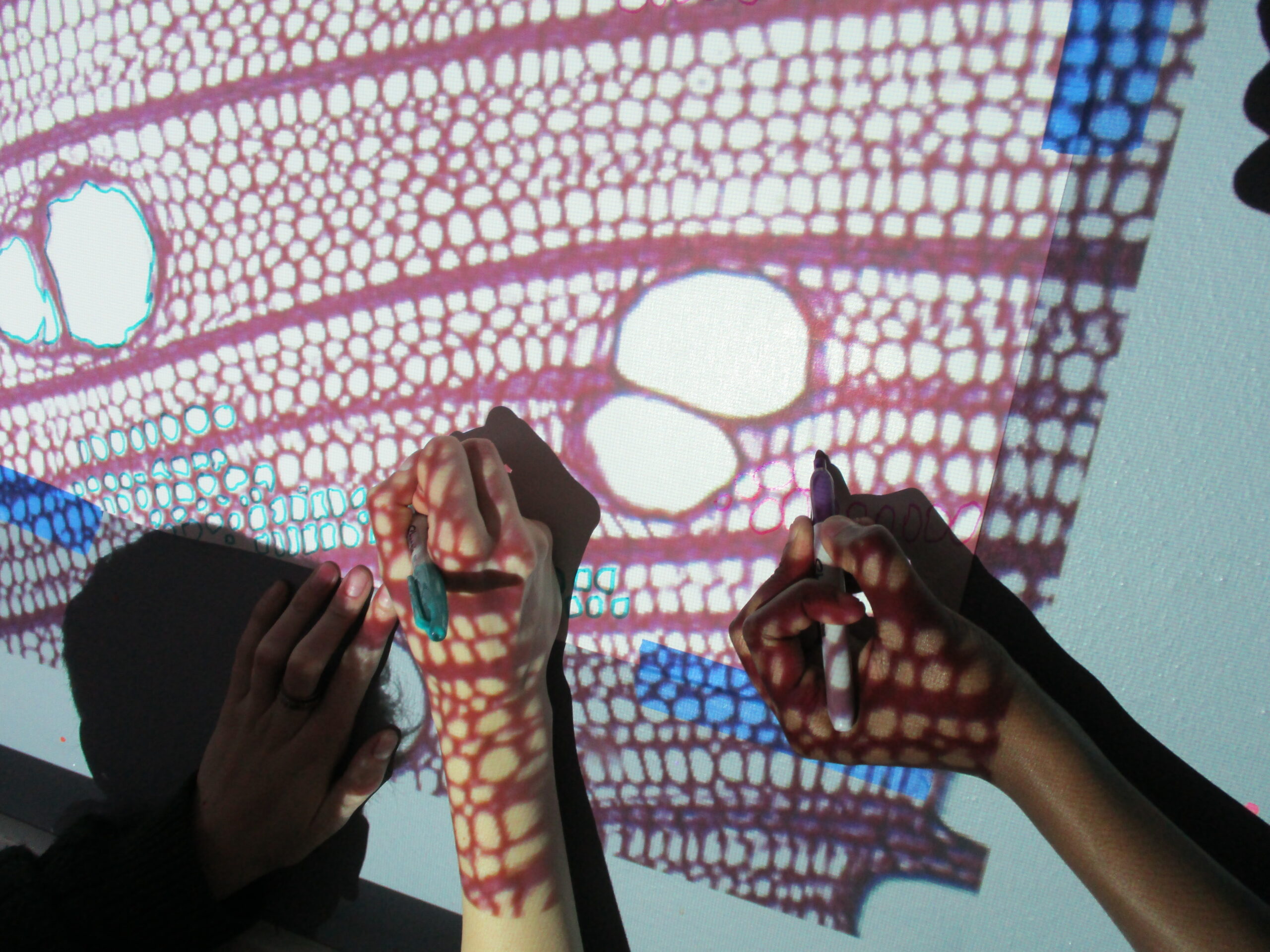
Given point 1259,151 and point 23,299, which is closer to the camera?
point 1259,151

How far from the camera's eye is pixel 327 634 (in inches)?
24.3

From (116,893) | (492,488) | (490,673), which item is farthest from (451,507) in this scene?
(116,893)

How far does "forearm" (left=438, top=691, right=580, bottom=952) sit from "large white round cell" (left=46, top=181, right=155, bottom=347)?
0.48 metres

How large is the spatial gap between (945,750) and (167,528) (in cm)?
72

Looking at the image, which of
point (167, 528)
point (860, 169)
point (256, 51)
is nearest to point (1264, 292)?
point (860, 169)

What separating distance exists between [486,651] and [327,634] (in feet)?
0.58

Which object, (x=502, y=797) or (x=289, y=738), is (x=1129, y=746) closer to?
(x=502, y=797)

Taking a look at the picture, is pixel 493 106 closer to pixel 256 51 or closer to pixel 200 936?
pixel 256 51

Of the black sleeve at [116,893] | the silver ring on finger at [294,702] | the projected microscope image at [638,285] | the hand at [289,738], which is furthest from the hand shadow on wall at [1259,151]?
the black sleeve at [116,893]

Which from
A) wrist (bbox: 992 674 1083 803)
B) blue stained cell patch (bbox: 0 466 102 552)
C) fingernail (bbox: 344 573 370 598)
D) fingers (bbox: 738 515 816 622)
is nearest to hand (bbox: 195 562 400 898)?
fingernail (bbox: 344 573 370 598)

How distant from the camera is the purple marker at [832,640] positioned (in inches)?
19.1

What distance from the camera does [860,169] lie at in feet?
1.66

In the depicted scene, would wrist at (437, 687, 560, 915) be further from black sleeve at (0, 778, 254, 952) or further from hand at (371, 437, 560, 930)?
black sleeve at (0, 778, 254, 952)

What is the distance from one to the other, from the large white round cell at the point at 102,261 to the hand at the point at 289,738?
0.97ft
